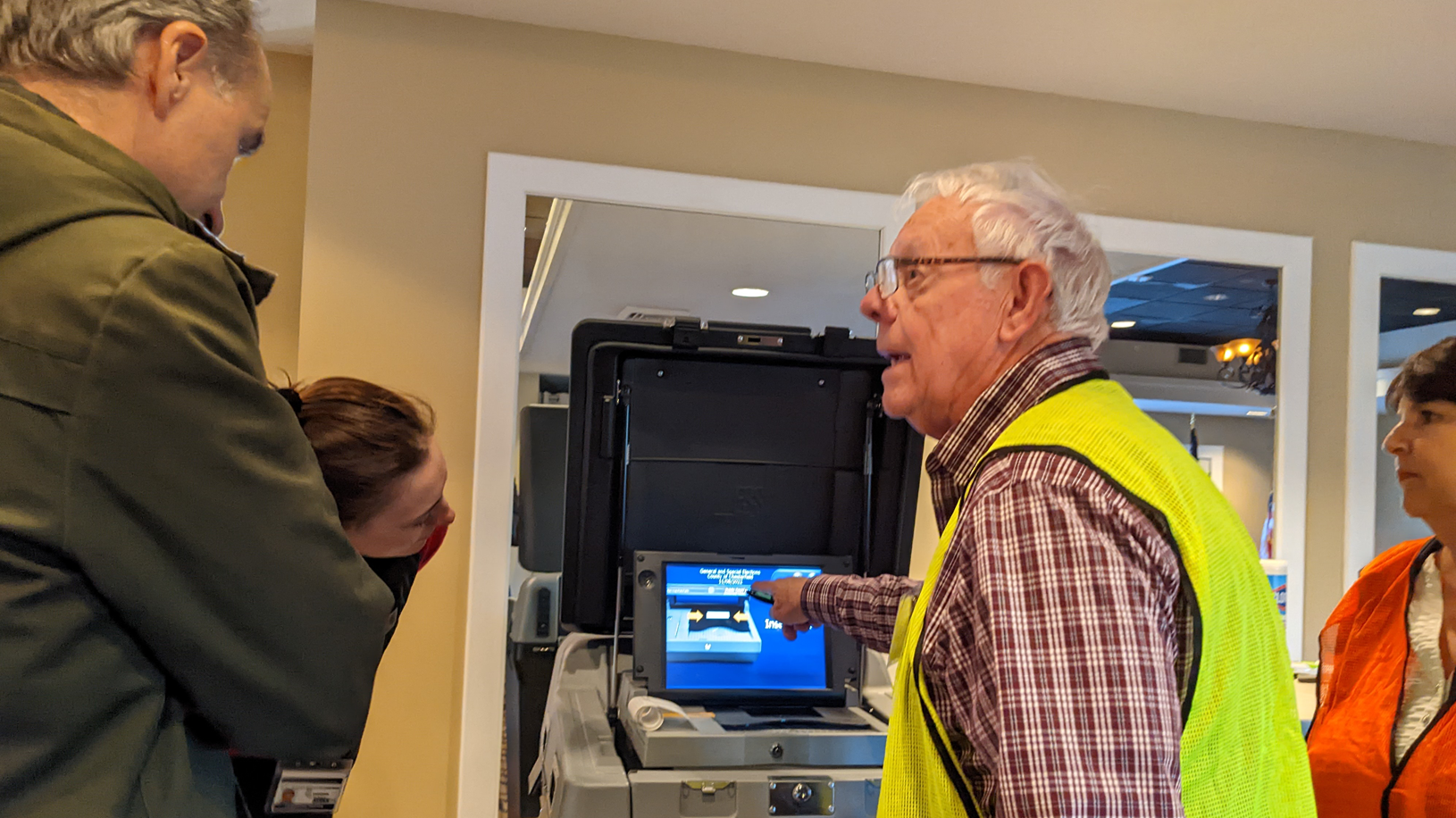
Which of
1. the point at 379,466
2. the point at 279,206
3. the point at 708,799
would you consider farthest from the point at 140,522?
the point at 279,206

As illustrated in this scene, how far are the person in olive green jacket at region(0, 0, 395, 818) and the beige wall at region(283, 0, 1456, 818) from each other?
5.01 feet

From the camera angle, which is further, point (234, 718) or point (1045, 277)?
point (1045, 277)

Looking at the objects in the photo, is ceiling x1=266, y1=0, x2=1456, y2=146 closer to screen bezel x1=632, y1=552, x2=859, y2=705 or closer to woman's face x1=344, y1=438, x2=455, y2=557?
screen bezel x1=632, y1=552, x2=859, y2=705

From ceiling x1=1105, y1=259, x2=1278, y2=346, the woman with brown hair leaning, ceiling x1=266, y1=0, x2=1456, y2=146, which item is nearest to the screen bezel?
the woman with brown hair leaning

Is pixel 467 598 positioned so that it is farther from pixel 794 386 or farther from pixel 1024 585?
pixel 1024 585

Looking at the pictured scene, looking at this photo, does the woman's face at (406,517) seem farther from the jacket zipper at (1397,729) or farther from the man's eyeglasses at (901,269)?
the jacket zipper at (1397,729)

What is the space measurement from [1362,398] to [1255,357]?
357 mm

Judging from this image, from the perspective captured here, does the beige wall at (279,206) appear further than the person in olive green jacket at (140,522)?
Yes

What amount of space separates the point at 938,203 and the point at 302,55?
7.27 ft

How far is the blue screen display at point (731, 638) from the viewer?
1809 millimetres

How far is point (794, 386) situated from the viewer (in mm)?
1912

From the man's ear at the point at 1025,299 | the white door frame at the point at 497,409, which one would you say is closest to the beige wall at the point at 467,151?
the white door frame at the point at 497,409

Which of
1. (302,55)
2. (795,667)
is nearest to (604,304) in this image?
(795,667)

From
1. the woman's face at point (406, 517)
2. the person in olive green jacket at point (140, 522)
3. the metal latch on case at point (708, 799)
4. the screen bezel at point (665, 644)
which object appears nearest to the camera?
the person in olive green jacket at point (140, 522)
